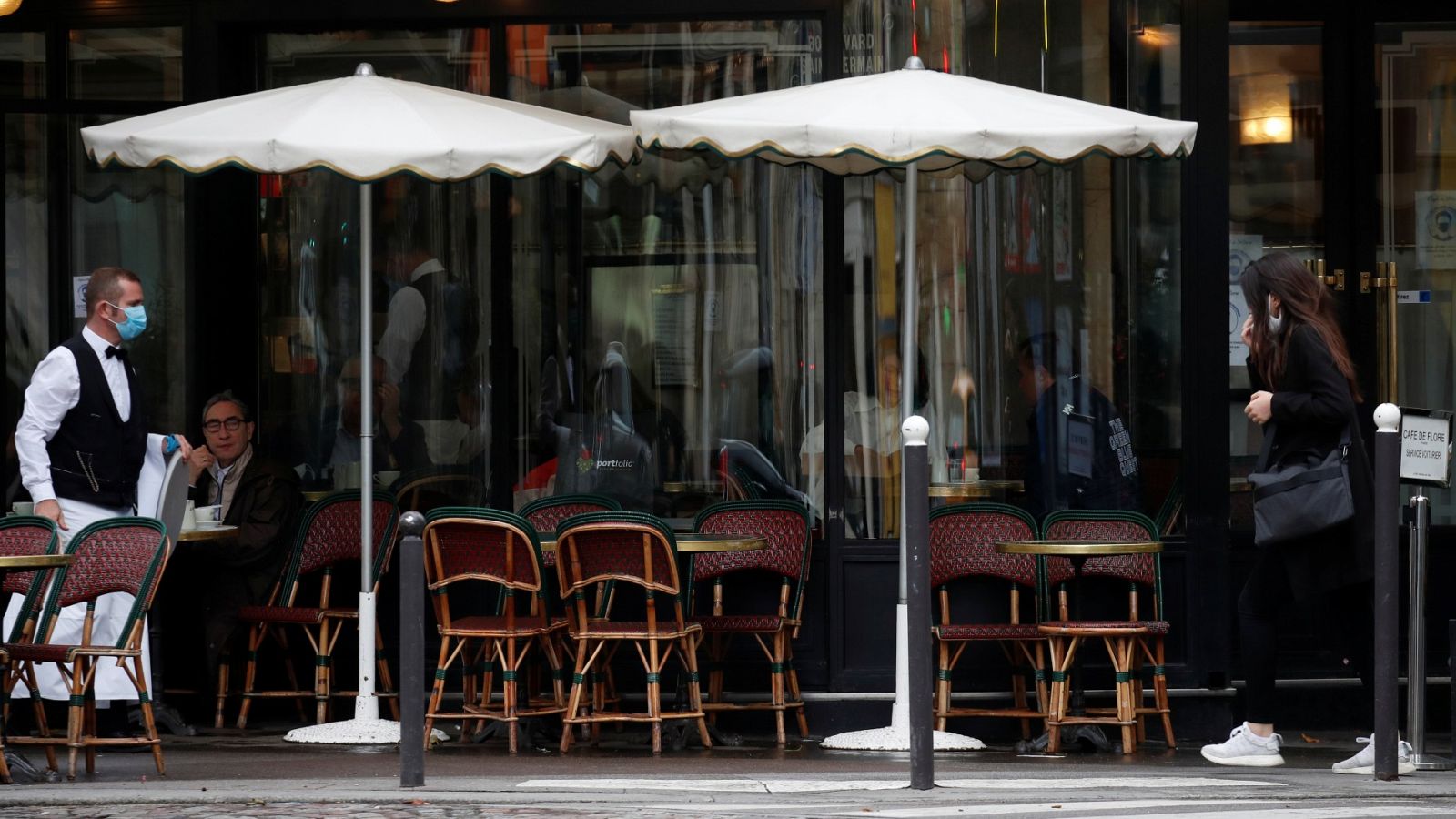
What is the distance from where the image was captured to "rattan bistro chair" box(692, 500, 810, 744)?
8.76m

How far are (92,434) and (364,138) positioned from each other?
170 cm

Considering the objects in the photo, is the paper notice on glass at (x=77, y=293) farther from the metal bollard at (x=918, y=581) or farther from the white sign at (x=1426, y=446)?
the white sign at (x=1426, y=446)

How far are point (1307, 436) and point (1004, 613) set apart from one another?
1.92 metres

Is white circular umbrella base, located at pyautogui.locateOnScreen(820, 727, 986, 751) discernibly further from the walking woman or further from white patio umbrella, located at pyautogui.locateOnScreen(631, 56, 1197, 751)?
the walking woman

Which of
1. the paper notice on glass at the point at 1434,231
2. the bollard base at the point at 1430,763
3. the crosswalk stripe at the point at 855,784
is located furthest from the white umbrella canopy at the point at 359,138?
the paper notice on glass at the point at 1434,231

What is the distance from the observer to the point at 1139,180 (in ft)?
30.2

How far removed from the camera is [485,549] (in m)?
8.20

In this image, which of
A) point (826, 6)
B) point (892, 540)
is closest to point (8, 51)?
point (826, 6)

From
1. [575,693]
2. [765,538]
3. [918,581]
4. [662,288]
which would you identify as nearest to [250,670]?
[575,693]

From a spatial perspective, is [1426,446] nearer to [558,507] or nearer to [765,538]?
[765,538]

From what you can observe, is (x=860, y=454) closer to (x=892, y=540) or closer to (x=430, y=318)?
(x=892, y=540)

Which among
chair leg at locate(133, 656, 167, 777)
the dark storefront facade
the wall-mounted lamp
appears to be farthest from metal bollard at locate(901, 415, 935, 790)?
the wall-mounted lamp

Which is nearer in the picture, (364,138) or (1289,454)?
(1289,454)

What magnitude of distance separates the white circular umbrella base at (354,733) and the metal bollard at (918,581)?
8.88 feet
